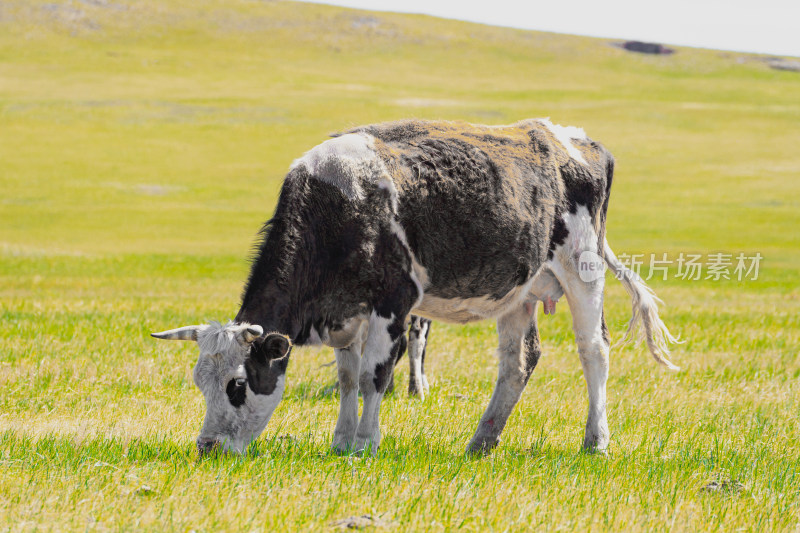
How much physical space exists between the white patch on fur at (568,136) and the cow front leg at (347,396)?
2725mm

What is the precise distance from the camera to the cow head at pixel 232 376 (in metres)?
6.47

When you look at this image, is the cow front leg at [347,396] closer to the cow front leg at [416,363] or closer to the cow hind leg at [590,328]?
the cow hind leg at [590,328]

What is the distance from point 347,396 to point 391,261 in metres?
1.14

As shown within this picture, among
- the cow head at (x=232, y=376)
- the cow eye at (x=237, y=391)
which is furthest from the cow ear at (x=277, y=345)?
the cow eye at (x=237, y=391)

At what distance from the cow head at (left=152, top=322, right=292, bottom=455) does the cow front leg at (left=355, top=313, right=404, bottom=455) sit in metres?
0.66

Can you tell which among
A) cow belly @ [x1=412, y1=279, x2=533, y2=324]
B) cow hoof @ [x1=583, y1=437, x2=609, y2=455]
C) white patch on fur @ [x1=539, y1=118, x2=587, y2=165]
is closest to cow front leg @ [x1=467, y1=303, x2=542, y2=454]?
cow belly @ [x1=412, y1=279, x2=533, y2=324]

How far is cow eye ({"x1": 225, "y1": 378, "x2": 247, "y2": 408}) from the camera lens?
657 cm

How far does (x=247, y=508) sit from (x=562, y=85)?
9464 cm

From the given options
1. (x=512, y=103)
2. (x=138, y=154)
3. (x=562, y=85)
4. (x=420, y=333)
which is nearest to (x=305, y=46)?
(x=562, y=85)

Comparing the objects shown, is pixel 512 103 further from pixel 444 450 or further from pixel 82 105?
pixel 444 450

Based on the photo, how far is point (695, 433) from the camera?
8.50 meters

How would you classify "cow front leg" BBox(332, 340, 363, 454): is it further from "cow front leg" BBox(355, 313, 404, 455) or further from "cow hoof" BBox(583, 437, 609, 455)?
"cow hoof" BBox(583, 437, 609, 455)

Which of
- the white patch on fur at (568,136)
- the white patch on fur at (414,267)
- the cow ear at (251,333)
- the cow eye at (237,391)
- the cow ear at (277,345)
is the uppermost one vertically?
the white patch on fur at (568,136)

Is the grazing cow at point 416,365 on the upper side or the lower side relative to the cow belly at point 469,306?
lower
